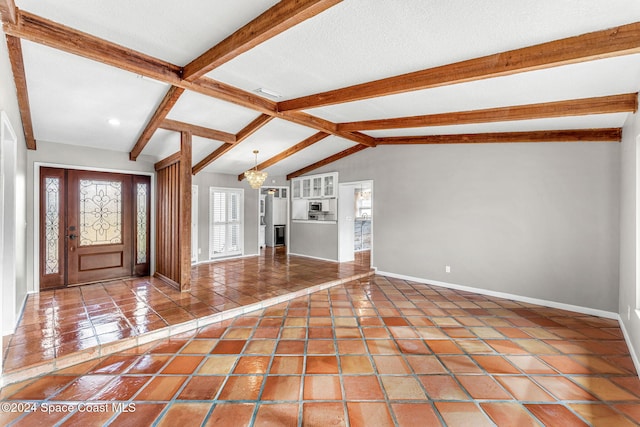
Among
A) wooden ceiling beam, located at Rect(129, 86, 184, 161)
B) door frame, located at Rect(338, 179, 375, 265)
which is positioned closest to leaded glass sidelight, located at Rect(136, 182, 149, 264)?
wooden ceiling beam, located at Rect(129, 86, 184, 161)

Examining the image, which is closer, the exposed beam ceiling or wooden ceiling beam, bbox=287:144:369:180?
the exposed beam ceiling

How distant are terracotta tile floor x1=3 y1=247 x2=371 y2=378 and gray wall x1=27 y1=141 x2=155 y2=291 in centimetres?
90

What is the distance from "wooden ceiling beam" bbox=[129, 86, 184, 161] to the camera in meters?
3.30

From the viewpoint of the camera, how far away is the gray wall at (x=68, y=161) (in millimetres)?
4477

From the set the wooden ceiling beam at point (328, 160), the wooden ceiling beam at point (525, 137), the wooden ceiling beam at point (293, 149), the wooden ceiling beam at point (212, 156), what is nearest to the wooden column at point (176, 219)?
the wooden ceiling beam at point (212, 156)

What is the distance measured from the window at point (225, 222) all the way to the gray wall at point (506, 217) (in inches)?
150

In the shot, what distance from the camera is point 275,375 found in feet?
8.22

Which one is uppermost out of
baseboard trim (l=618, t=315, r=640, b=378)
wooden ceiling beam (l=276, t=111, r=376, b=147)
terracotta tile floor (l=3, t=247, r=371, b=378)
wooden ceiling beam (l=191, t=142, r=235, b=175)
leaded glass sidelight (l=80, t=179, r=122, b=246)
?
wooden ceiling beam (l=276, t=111, r=376, b=147)

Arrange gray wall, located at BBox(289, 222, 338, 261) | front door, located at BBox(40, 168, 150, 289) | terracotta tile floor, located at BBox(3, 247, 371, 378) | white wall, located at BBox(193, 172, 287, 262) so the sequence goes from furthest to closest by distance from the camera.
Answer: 1. gray wall, located at BBox(289, 222, 338, 261)
2. white wall, located at BBox(193, 172, 287, 262)
3. front door, located at BBox(40, 168, 150, 289)
4. terracotta tile floor, located at BBox(3, 247, 371, 378)

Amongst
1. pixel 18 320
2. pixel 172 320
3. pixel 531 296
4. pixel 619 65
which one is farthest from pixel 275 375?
pixel 531 296

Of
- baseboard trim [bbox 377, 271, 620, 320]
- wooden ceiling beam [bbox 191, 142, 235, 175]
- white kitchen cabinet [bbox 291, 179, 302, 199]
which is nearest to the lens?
baseboard trim [bbox 377, 271, 620, 320]

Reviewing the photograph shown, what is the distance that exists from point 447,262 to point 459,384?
323 cm

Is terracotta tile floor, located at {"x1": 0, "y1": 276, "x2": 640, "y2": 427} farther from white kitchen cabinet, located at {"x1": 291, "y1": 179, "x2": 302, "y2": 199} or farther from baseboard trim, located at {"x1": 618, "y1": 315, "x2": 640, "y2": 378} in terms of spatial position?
white kitchen cabinet, located at {"x1": 291, "y1": 179, "x2": 302, "y2": 199}

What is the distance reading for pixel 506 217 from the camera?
471 cm
